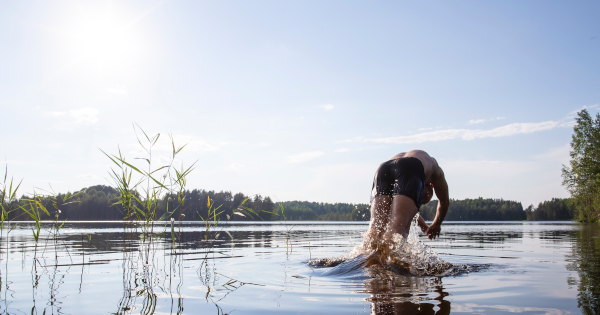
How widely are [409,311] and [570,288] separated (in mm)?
2004

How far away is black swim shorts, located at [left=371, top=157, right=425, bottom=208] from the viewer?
15.0 ft

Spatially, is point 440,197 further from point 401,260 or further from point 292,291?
point 292,291

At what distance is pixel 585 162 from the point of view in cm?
3766

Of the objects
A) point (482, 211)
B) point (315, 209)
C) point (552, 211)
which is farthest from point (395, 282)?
point (315, 209)

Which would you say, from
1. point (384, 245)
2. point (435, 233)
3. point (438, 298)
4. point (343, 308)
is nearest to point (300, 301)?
point (343, 308)

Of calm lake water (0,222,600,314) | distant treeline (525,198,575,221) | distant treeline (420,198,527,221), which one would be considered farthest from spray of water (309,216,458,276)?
distant treeline (420,198,527,221)

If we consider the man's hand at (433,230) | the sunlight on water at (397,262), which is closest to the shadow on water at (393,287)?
the sunlight on water at (397,262)

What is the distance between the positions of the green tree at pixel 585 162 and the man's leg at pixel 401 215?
41945 mm

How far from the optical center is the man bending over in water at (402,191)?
4.50m

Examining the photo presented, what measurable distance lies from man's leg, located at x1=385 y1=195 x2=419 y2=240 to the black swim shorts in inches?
3.1

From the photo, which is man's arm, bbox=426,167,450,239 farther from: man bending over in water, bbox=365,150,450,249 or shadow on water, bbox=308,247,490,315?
shadow on water, bbox=308,247,490,315

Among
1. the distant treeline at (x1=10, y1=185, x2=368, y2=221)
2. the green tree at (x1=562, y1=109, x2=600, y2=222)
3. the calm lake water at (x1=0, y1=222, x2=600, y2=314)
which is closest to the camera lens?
the calm lake water at (x1=0, y1=222, x2=600, y2=314)

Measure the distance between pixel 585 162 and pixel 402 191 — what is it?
4366cm

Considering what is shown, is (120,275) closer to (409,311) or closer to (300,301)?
(300,301)
